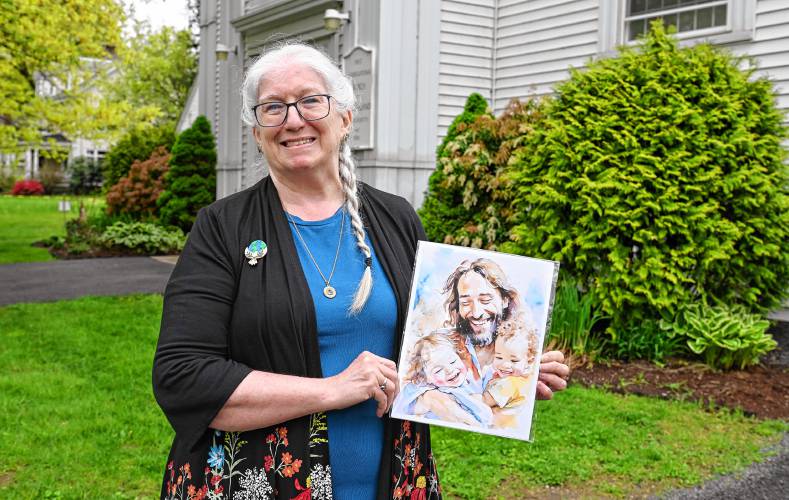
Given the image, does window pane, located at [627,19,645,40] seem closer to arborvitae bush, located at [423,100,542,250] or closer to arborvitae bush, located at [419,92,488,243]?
arborvitae bush, located at [423,100,542,250]

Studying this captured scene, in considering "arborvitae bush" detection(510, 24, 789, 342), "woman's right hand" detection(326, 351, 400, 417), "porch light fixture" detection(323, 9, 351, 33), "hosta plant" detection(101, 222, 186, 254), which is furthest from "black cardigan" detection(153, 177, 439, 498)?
"hosta plant" detection(101, 222, 186, 254)

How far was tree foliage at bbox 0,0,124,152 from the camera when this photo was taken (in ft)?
37.7

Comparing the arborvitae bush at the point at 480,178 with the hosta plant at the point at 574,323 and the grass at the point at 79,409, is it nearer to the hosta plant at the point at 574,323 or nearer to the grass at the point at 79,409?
the hosta plant at the point at 574,323

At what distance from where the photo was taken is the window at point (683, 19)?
801cm

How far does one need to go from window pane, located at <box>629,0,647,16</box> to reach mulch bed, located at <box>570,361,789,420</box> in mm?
4862

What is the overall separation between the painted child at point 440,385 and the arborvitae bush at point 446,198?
23.4 feet

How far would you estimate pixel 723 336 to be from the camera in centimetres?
624

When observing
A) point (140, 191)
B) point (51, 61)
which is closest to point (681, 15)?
point (51, 61)

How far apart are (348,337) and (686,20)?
27.2 ft

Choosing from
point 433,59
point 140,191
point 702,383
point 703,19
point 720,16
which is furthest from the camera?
point 140,191

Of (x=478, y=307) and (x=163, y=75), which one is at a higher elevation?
(x=163, y=75)

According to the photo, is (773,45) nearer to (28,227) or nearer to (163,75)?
(28,227)

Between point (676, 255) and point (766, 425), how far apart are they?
1688 millimetres

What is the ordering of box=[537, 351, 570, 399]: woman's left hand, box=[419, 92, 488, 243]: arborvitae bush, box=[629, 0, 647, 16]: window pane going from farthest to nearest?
box=[629, 0, 647, 16]: window pane → box=[419, 92, 488, 243]: arborvitae bush → box=[537, 351, 570, 399]: woman's left hand
